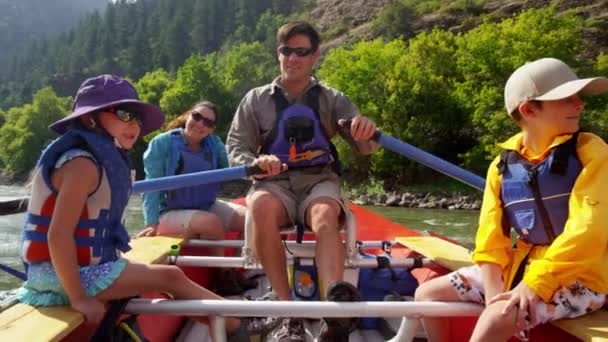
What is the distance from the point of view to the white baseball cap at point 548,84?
1887 mm

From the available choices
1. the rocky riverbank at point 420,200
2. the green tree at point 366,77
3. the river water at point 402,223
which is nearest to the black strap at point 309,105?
the river water at point 402,223

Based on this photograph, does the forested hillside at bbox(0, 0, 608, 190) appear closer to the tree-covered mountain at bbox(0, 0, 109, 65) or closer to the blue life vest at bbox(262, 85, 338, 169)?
the blue life vest at bbox(262, 85, 338, 169)

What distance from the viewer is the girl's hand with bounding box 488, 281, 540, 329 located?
5.96 feet

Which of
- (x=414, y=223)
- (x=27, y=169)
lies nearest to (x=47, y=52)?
(x=27, y=169)

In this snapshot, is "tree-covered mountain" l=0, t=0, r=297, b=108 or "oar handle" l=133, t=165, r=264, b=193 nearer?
"oar handle" l=133, t=165, r=264, b=193

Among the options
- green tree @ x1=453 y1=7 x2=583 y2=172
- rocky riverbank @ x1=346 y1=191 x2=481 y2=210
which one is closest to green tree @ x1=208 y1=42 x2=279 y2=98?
green tree @ x1=453 y1=7 x2=583 y2=172

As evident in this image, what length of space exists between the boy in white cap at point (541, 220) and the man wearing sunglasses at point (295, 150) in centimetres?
62

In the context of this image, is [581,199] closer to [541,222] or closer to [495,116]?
[541,222]

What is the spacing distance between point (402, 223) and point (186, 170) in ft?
46.1

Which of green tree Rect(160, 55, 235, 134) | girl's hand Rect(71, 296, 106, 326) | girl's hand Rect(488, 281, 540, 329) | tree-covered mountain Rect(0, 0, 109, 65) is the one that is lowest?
girl's hand Rect(488, 281, 540, 329)

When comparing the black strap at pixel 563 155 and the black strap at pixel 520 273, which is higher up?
the black strap at pixel 563 155

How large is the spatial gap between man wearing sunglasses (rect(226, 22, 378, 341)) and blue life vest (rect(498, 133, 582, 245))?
799 millimetres

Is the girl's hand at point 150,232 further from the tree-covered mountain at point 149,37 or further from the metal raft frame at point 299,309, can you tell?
the tree-covered mountain at point 149,37

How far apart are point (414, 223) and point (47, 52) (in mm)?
106311
